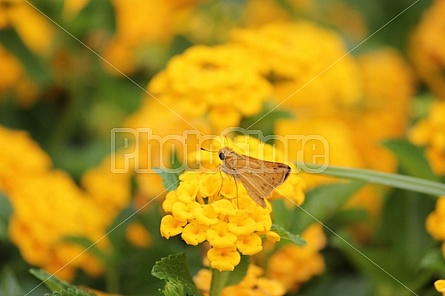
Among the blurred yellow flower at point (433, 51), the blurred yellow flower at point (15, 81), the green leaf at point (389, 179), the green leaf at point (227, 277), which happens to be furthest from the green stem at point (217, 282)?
the blurred yellow flower at point (433, 51)

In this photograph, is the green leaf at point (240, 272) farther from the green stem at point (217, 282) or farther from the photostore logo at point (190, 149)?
the photostore logo at point (190, 149)

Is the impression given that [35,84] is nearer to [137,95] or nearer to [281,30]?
[137,95]

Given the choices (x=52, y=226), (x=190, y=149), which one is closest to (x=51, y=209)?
(x=52, y=226)

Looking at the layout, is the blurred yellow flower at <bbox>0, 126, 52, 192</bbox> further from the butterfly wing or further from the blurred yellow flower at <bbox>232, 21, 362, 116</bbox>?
the butterfly wing

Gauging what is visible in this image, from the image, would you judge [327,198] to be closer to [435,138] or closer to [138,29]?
[435,138]

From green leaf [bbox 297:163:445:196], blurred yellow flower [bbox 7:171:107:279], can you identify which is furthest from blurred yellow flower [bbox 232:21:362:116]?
blurred yellow flower [bbox 7:171:107:279]
